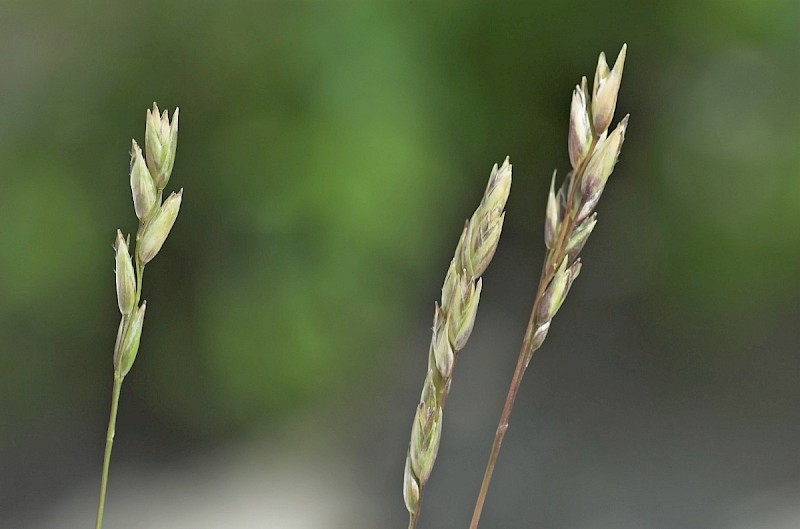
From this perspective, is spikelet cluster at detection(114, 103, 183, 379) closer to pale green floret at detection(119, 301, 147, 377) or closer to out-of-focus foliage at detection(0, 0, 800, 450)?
pale green floret at detection(119, 301, 147, 377)

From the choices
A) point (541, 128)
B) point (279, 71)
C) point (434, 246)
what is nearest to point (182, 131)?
point (279, 71)

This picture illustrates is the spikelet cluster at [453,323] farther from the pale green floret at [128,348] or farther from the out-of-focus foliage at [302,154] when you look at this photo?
the out-of-focus foliage at [302,154]

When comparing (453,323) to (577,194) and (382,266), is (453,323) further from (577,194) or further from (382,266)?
(382,266)

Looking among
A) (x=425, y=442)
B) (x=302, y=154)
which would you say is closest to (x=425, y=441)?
(x=425, y=442)

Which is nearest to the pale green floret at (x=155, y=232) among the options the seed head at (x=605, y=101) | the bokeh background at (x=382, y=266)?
the seed head at (x=605, y=101)

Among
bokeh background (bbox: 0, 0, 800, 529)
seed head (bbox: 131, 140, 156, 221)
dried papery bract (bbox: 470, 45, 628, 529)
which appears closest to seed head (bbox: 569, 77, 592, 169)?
dried papery bract (bbox: 470, 45, 628, 529)

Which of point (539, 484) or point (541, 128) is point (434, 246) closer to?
point (541, 128)
